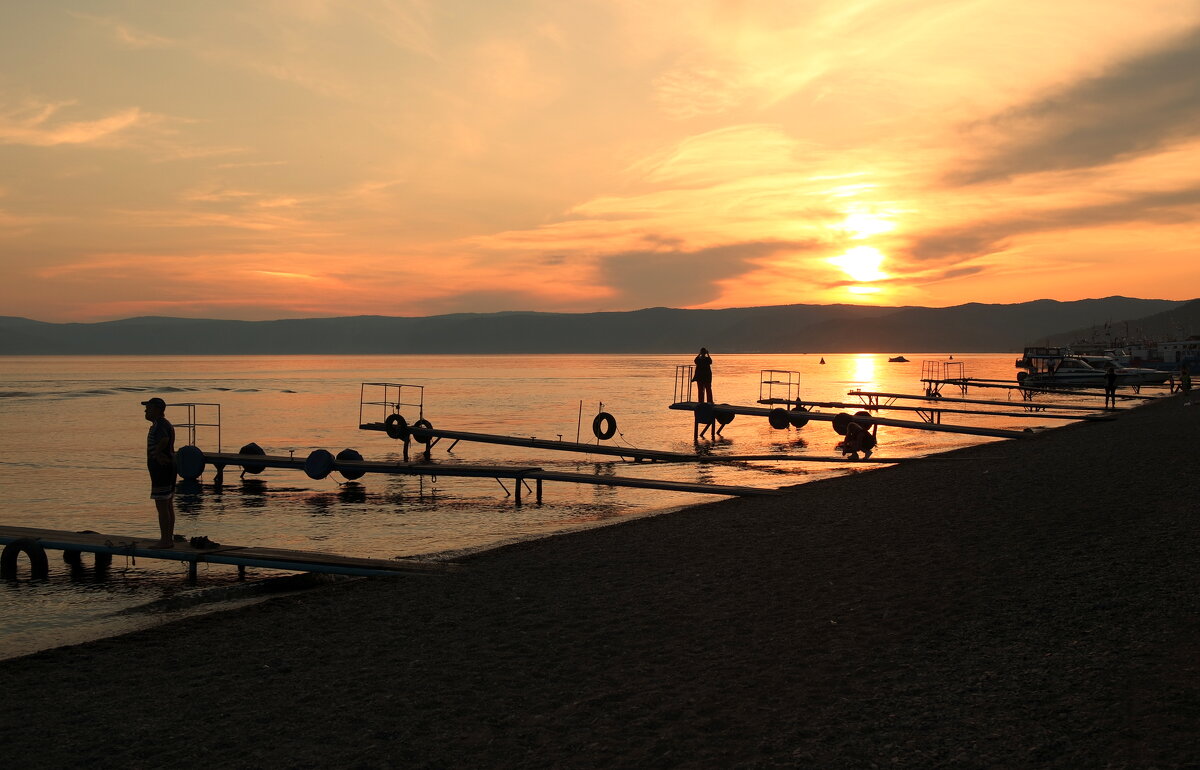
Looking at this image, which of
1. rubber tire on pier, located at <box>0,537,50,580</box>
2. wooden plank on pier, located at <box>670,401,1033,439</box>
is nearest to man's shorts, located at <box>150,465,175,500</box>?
rubber tire on pier, located at <box>0,537,50,580</box>

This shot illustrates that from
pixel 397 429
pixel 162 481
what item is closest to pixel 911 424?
pixel 397 429

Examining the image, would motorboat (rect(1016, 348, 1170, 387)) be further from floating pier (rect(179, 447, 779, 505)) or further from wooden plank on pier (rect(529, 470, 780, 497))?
floating pier (rect(179, 447, 779, 505))

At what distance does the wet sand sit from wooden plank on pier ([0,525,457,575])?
0.39 meters

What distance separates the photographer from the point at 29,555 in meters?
Result: 12.6

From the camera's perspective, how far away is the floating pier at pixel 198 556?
36.9 feet

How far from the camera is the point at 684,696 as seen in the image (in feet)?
21.0

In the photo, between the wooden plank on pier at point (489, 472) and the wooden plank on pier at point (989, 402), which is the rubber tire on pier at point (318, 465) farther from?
the wooden plank on pier at point (989, 402)

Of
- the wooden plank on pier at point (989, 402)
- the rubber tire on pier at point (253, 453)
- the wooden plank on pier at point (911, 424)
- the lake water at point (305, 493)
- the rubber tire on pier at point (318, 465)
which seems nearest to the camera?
the lake water at point (305, 493)

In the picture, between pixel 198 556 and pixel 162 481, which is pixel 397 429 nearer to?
pixel 198 556

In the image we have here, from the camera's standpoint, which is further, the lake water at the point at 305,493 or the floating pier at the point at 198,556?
the lake water at the point at 305,493

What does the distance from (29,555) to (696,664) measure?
414 inches

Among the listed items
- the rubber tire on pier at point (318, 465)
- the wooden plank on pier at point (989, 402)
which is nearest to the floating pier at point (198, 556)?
the rubber tire on pier at point (318, 465)

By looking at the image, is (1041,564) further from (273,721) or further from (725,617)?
(273,721)

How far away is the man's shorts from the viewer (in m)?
11.3
